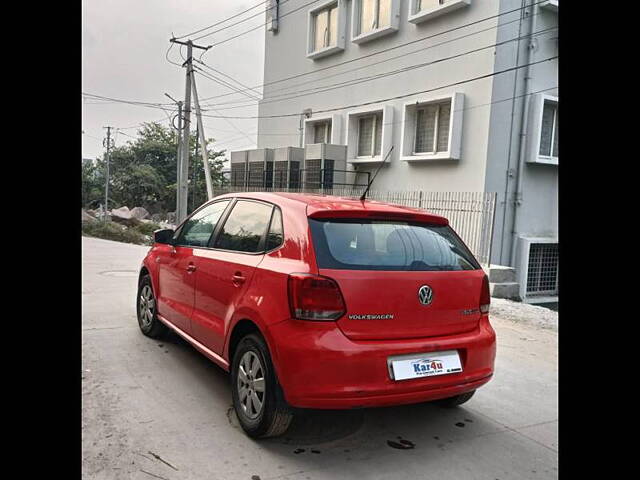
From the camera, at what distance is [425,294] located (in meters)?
3.28

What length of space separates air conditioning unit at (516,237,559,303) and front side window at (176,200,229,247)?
344 inches

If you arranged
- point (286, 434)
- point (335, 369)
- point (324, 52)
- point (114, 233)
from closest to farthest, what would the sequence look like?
point (335, 369), point (286, 434), point (324, 52), point (114, 233)

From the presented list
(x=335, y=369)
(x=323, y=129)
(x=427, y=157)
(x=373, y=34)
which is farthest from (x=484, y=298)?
(x=323, y=129)

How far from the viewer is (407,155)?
518 inches

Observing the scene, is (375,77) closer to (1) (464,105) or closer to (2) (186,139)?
(1) (464,105)

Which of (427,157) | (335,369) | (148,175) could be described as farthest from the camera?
(148,175)

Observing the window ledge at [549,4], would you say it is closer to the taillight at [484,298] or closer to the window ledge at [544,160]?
the window ledge at [544,160]

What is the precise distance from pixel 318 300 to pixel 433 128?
10.6m

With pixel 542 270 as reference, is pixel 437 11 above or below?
above

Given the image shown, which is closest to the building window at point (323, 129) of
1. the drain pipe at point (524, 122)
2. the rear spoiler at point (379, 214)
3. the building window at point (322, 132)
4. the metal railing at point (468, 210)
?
the building window at point (322, 132)
